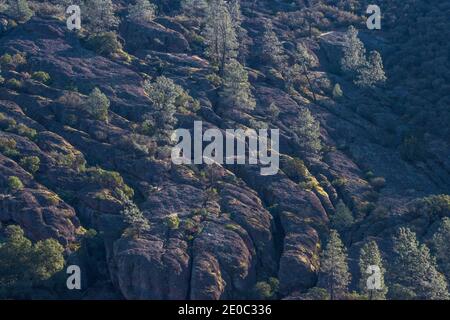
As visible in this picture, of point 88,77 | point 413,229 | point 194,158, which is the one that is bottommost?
point 413,229

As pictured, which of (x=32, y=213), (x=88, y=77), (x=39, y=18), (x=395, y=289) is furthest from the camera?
(x=39, y=18)

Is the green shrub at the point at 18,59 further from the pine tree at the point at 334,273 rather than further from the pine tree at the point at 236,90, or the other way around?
the pine tree at the point at 334,273

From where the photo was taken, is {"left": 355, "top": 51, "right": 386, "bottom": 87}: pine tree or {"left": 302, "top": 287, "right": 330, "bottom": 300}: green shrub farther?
{"left": 355, "top": 51, "right": 386, "bottom": 87}: pine tree

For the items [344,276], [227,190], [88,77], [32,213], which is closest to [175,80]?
[88,77]

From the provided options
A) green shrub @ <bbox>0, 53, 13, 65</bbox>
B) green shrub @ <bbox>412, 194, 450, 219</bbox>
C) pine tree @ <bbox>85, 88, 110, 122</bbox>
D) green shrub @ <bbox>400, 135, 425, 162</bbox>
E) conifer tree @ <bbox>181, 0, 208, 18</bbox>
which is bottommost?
green shrub @ <bbox>412, 194, 450, 219</bbox>

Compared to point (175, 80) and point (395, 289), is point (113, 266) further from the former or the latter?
point (175, 80)

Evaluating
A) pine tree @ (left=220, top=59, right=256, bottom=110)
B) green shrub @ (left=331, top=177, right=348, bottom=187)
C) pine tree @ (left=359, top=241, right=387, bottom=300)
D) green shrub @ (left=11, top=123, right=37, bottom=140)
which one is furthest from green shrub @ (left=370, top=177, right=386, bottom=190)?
green shrub @ (left=11, top=123, right=37, bottom=140)

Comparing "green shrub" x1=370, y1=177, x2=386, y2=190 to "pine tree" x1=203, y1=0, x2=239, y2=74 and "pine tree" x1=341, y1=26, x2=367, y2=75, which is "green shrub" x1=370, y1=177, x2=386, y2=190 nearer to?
"pine tree" x1=341, y1=26, x2=367, y2=75
